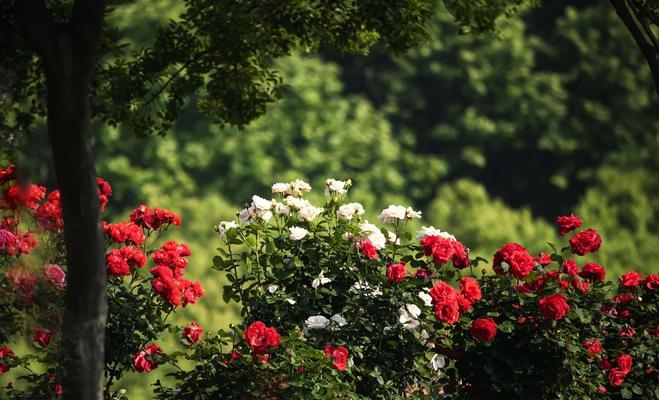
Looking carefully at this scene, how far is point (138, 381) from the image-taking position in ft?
41.2

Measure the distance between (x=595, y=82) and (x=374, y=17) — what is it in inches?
713

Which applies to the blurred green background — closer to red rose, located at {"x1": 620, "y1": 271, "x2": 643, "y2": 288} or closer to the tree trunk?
red rose, located at {"x1": 620, "y1": 271, "x2": 643, "y2": 288}

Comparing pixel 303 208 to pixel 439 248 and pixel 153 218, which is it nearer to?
pixel 439 248

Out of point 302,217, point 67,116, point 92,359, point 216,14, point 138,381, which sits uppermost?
point 138,381

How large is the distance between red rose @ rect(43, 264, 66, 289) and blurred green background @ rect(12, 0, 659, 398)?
30.9 feet

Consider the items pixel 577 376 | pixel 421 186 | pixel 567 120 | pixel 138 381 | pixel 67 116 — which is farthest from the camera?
pixel 567 120

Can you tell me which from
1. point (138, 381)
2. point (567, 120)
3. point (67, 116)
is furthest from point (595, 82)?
point (67, 116)

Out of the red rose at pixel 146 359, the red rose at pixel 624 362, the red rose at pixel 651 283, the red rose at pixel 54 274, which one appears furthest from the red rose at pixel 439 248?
the red rose at pixel 54 274

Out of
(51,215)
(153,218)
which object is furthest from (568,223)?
(51,215)

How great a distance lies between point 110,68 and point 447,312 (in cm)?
217

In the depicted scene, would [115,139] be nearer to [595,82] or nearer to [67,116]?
[595,82]

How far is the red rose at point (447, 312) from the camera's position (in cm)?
537

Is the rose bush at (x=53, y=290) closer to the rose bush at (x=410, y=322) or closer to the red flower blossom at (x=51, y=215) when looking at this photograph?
the red flower blossom at (x=51, y=215)

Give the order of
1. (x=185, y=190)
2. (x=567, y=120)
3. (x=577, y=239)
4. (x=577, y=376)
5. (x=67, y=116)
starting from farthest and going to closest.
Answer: (x=567, y=120) < (x=185, y=190) < (x=577, y=239) < (x=577, y=376) < (x=67, y=116)
